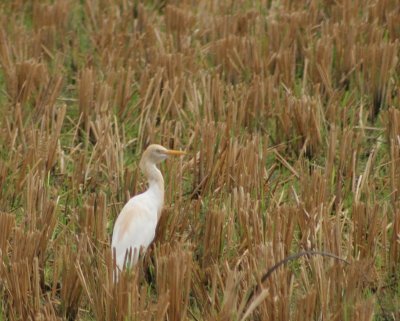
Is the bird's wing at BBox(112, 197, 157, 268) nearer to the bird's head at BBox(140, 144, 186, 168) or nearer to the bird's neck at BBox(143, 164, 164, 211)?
the bird's neck at BBox(143, 164, 164, 211)

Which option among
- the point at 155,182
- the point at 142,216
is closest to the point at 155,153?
the point at 155,182

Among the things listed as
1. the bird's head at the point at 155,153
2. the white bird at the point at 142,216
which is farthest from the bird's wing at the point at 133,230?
the bird's head at the point at 155,153

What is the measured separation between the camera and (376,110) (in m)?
6.09

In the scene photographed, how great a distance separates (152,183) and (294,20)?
248 centimetres

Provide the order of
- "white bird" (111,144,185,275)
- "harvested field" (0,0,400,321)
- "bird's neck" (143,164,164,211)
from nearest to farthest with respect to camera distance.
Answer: "harvested field" (0,0,400,321), "white bird" (111,144,185,275), "bird's neck" (143,164,164,211)

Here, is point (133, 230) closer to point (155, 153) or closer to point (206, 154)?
point (155, 153)

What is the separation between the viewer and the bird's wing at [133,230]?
14.3ft

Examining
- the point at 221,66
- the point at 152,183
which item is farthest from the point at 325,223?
the point at 221,66

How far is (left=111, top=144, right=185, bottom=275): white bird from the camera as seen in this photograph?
171 inches

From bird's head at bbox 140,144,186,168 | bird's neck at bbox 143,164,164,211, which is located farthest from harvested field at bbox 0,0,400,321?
bird's head at bbox 140,144,186,168

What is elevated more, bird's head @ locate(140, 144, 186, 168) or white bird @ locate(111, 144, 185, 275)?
bird's head @ locate(140, 144, 186, 168)

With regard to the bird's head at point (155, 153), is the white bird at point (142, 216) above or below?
below

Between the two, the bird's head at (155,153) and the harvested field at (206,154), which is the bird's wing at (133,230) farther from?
the bird's head at (155,153)

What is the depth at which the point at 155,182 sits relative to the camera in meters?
4.73
